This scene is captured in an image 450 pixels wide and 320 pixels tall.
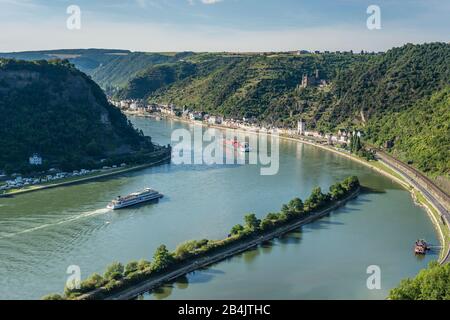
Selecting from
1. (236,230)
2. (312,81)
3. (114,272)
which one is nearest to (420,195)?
(236,230)

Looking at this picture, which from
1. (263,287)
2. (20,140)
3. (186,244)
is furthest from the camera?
(20,140)

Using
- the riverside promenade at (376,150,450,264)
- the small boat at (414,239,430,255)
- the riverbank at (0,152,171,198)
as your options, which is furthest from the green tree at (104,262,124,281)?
the riverbank at (0,152,171,198)

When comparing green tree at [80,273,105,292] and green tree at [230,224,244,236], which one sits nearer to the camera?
green tree at [80,273,105,292]

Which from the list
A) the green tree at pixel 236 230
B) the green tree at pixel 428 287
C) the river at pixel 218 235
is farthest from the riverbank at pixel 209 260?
the green tree at pixel 428 287

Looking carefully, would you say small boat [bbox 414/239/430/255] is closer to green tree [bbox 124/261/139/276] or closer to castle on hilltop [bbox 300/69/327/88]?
green tree [bbox 124/261/139/276]

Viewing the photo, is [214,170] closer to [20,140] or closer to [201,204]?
[201,204]

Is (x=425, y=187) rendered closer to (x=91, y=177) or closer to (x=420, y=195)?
(x=420, y=195)
